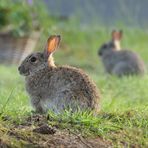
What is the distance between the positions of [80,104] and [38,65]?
0.83 metres

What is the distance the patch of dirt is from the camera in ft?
14.3

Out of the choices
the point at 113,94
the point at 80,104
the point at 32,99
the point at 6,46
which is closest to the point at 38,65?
the point at 32,99

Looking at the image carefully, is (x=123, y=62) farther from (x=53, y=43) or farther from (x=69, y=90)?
(x=69, y=90)

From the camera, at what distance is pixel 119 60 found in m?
11.5

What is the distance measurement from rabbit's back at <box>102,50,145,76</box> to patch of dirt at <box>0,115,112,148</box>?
583 centimetres

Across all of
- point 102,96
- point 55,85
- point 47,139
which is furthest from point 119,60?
point 47,139

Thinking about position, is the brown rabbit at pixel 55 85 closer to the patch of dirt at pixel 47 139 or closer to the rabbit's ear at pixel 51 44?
the rabbit's ear at pixel 51 44

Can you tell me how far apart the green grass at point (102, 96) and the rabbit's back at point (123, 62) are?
263mm

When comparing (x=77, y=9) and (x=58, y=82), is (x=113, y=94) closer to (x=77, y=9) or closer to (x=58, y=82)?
(x=58, y=82)

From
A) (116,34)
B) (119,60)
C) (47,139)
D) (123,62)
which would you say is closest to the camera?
(47,139)

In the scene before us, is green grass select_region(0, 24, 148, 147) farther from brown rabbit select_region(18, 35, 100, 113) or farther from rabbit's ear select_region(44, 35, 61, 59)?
rabbit's ear select_region(44, 35, 61, 59)

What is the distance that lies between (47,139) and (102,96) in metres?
3.13

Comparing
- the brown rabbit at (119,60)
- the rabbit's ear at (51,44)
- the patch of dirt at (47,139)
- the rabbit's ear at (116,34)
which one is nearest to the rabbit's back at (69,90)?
the rabbit's ear at (51,44)

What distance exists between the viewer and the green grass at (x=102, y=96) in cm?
471
